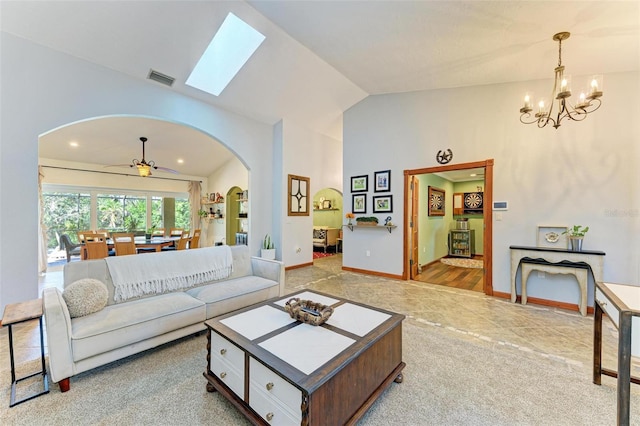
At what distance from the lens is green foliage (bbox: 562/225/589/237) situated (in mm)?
3225

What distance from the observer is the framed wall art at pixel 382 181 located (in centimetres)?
503

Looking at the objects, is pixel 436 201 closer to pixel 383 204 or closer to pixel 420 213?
pixel 420 213

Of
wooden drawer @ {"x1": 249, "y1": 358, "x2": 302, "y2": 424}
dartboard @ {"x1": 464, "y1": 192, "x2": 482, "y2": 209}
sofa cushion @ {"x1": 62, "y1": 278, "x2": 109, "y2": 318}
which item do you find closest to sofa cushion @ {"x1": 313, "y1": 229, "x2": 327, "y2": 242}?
dartboard @ {"x1": 464, "y1": 192, "x2": 482, "y2": 209}

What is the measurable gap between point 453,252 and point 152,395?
7.70 m

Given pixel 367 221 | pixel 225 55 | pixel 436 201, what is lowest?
pixel 367 221

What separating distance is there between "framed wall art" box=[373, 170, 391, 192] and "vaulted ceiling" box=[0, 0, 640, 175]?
5.48 ft

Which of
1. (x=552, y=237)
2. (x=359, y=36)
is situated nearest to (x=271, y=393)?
(x=359, y=36)

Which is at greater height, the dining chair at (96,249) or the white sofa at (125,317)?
the dining chair at (96,249)

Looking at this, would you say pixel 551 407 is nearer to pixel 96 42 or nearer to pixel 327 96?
pixel 327 96

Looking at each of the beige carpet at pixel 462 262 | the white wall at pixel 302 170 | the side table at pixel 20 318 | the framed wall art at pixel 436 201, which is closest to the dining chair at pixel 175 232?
the white wall at pixel 302 170

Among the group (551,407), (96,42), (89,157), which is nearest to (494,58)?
(551,407)

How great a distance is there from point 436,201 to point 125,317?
6649 millimetres

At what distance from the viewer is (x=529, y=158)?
3.68 meters

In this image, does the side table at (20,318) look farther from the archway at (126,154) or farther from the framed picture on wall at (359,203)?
the framed picture on wall at (359,203)
